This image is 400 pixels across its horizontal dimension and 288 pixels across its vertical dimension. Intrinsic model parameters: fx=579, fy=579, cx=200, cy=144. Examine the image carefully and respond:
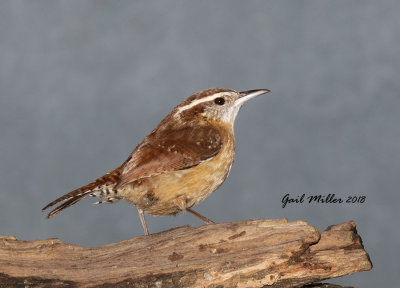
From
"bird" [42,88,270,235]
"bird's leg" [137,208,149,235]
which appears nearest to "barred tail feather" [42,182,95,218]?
"bird" [42,88,270,235]

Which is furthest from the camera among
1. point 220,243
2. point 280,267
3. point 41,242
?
point 41,242

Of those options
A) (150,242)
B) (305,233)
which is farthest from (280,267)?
(150,242)

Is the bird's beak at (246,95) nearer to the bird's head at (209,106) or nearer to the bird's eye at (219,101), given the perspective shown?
the bird's head at (209,106)

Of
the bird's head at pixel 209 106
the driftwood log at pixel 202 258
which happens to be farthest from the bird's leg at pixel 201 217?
the bird's head at pixel 209 106

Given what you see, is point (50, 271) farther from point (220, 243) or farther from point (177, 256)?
point (220, 243)

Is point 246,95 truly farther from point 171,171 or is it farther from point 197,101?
point 171,171

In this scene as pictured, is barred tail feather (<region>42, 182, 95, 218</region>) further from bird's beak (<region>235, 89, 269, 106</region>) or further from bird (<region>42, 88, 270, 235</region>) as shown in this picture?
bird's beak (<region>235, 89, 269, 106</region>)

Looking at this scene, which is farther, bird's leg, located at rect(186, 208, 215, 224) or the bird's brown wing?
bird's leg, located at rect(186, 208, 215, 224)
